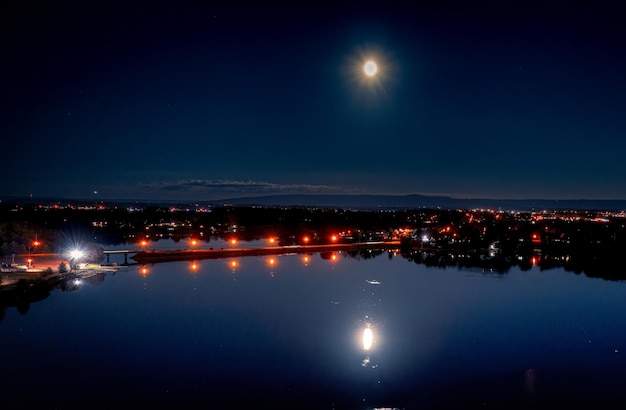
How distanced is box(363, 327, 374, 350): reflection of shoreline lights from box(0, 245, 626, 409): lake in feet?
0.18

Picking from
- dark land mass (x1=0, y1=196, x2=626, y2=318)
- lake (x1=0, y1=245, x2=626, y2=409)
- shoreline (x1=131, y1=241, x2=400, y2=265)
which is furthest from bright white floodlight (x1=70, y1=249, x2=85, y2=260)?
lake (x1=0, y1=245, x2=626, y2=409)

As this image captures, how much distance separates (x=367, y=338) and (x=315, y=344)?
1.52 metres

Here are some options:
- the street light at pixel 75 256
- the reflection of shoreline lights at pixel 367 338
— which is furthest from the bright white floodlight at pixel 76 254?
the reflection of shoreline lights at pixel 367 338

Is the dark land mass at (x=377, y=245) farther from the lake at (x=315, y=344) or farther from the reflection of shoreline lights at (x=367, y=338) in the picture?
the reflection of shoreline lights at (x=367, y=338)

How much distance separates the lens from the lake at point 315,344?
37.0 feet

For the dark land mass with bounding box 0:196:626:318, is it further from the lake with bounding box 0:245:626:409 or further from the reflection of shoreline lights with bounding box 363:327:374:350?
the reflection of shoreline lights with bounding box 363:327:374:350

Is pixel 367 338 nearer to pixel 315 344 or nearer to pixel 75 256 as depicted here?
pixel 315 344

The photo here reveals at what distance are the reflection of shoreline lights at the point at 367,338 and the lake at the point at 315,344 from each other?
0.05m

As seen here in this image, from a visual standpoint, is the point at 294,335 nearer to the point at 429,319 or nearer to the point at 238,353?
the point at 238,353

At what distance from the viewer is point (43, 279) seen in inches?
830

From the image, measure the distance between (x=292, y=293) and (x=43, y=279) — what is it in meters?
9.65

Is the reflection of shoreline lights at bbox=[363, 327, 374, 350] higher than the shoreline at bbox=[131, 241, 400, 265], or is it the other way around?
the shoreline at bbox=[131, 241, 400, 265]

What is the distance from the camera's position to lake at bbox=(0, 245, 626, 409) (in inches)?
444

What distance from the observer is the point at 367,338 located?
1542 cm
